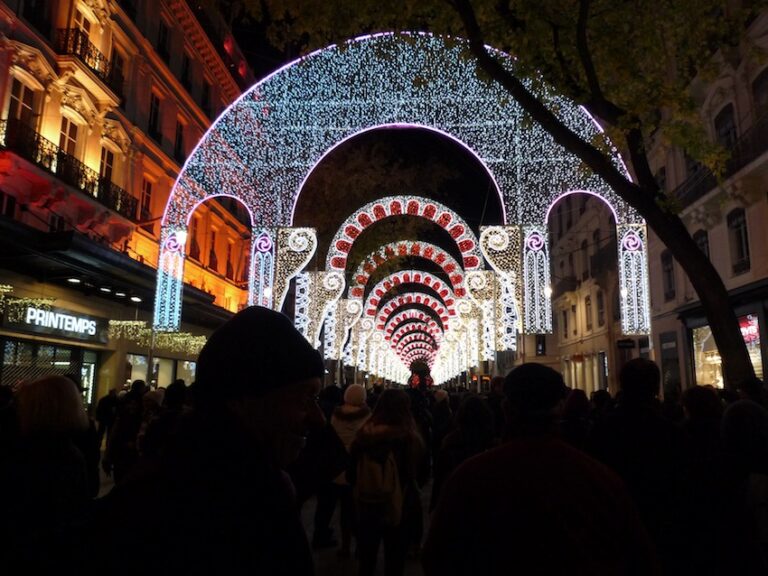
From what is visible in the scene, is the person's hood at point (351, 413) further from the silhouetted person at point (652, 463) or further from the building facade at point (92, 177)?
the building facade at point (92, 177)

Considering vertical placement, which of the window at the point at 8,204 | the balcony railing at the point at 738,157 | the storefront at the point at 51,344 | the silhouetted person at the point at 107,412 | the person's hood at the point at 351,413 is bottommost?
the silhouetted person at the point at 107,412

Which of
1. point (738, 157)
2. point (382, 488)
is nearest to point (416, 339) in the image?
point (738, 157)

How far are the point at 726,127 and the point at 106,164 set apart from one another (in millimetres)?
20968

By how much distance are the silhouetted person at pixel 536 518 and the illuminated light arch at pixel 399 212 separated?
15377 mm

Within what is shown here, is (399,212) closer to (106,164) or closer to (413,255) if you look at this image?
(413,255)

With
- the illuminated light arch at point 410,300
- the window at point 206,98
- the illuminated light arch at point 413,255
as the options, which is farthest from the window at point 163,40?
the illuminated light arch at point 410,300

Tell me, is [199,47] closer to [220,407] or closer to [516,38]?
[516,38]

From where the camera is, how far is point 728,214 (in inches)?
714

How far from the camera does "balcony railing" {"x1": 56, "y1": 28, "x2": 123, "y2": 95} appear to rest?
19.3 metres

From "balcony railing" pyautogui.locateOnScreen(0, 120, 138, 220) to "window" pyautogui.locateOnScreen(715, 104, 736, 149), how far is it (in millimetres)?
19755

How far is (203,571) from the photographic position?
124 cm

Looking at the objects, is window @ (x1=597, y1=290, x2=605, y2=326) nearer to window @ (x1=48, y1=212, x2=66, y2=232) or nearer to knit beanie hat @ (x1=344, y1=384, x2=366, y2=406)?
window @ (x1=48, y1=212, x2=66, y2=232)

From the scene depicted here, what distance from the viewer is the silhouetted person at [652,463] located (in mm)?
3389

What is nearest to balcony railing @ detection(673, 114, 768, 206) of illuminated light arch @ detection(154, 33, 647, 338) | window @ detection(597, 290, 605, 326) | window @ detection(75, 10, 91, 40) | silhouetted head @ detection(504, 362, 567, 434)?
illuminated light arch @ detection(154, 33, 647, 338)
